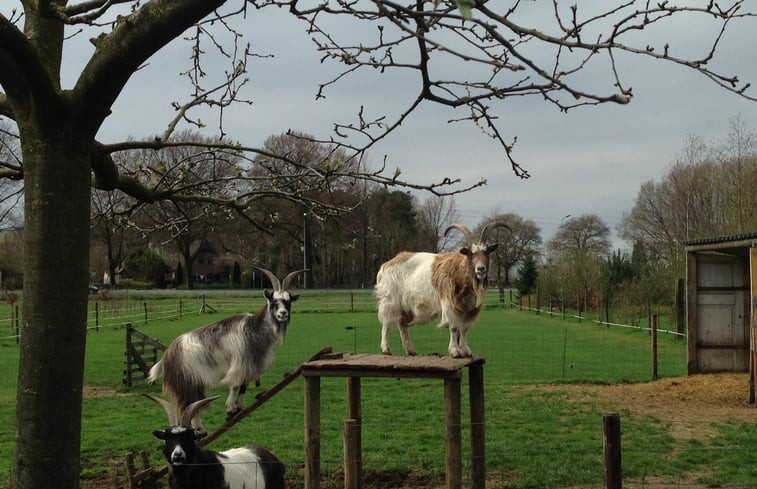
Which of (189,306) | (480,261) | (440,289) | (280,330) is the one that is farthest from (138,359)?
(189,306)

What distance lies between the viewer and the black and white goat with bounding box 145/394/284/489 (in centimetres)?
681

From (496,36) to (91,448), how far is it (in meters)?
9.69

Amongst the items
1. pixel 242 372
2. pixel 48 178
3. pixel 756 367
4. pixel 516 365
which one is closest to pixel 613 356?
pixel 516 365

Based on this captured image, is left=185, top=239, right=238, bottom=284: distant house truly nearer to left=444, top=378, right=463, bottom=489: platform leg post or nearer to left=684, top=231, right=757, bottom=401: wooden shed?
left=684, top=231, right=757, bottom=401: wooden shed

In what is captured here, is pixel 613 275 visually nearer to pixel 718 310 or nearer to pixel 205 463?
pixel 718 310

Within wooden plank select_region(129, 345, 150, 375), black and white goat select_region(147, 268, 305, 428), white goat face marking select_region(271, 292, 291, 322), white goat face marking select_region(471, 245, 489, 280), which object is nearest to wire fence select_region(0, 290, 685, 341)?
wooden plank select_region(129, 345, 150, 375)

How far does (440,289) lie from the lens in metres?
9.13

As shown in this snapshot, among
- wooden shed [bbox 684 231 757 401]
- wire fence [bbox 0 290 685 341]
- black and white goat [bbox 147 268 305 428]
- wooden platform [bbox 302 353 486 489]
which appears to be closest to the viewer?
wooden platform [bbox 302 353 486 489]

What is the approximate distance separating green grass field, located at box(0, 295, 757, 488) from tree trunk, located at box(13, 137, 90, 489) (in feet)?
16.8

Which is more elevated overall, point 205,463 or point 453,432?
point 453,432

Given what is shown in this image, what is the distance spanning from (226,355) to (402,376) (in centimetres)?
374

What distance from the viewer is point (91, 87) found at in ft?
14.5

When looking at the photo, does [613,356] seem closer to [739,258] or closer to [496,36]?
[739,258]

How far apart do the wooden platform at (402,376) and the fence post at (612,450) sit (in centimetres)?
159
